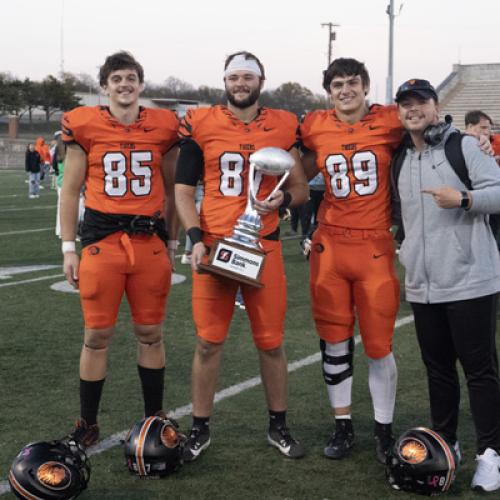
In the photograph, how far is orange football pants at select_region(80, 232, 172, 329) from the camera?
3.76 metres

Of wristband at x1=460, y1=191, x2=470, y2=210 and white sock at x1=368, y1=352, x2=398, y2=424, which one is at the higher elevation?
wristband at x1=460, y1=191, x2=470, y2=210

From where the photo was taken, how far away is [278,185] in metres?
3.69

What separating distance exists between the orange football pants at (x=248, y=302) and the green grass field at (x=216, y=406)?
59cm

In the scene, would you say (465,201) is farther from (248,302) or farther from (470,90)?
(470,90)

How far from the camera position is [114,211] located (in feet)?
12.5

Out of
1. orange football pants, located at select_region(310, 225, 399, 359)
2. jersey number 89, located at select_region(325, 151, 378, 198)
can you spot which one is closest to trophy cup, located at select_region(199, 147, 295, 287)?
jersey number 89, located at select_region(325, 151, 378, 198)

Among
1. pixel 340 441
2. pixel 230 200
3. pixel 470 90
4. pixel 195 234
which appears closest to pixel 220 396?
pixel 340 441

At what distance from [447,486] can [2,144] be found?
143ft

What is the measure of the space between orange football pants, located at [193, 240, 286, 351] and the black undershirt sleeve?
1.49 feet

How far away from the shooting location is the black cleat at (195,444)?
147 inches

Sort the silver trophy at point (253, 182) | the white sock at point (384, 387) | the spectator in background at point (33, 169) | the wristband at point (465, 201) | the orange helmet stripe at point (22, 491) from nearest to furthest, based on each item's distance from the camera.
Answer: the orange helmet stripe at point (22, 491) < the wristband at point (465, 201) < the silver trophy at point (253, 182) < the white sock at point (384, 387) < the spectator in background at point (33, 169)

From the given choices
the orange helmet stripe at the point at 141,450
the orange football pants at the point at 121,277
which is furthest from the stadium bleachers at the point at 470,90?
the orange helmet stripe at the point at 141,450

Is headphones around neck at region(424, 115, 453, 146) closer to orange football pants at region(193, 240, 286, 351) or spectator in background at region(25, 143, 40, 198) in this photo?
orange football pants at region(193, 240, 286, 351)

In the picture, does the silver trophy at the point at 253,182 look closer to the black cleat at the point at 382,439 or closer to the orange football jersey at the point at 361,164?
the orange football jersey at the point at 361,164
